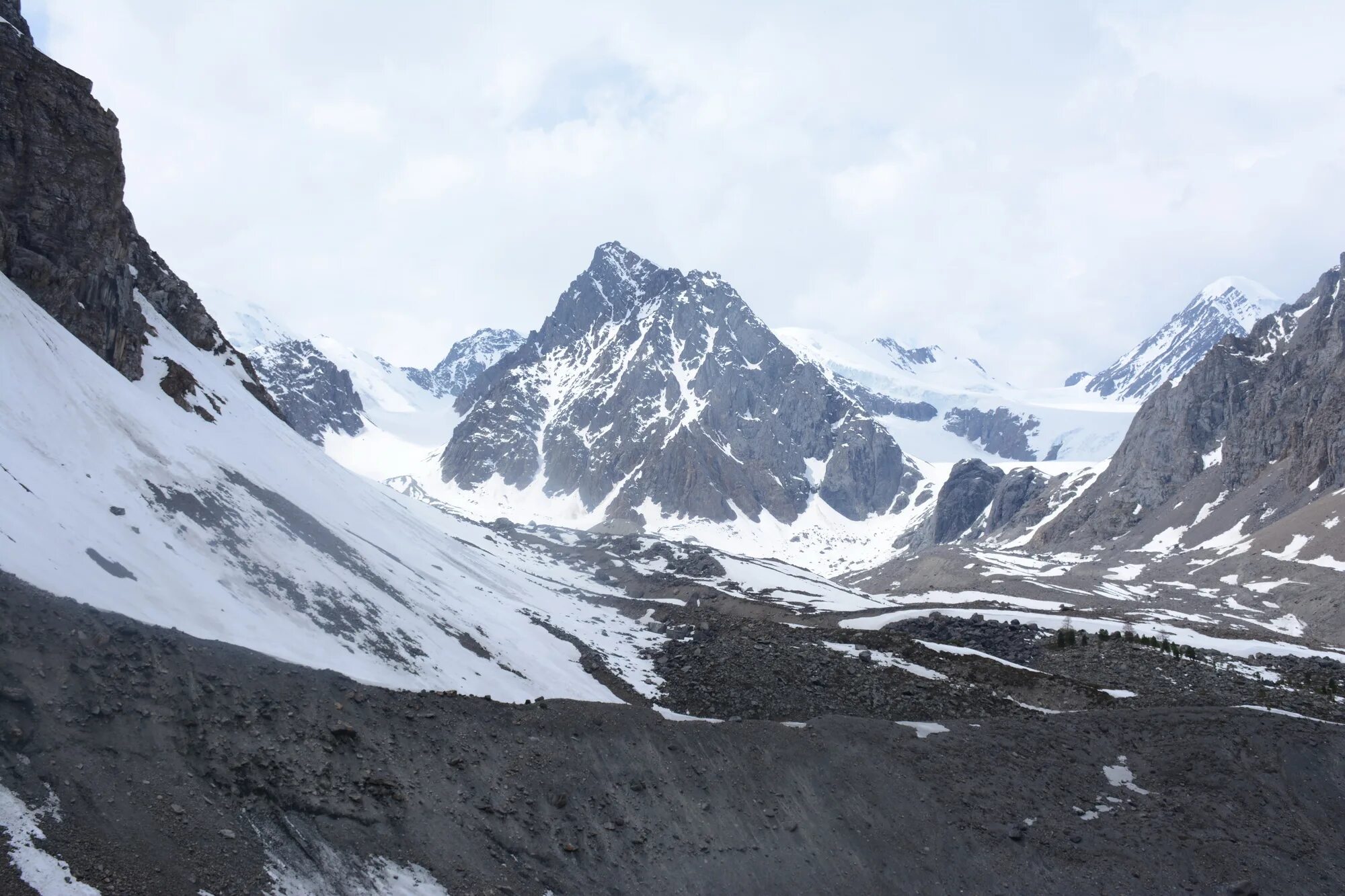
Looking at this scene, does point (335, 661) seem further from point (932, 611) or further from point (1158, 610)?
point (1158, 610)

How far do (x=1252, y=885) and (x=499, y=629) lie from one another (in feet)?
107

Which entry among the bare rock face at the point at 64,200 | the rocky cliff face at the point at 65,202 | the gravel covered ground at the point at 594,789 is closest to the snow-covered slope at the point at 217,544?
the gravel covered ground at the point at 594,789

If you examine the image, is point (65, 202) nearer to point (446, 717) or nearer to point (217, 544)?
point (217, 544)

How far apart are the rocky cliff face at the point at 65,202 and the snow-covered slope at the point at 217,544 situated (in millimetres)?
3890

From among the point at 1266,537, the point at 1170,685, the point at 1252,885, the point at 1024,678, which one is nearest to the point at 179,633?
the point at 1252,885

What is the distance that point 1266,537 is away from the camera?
405 ft

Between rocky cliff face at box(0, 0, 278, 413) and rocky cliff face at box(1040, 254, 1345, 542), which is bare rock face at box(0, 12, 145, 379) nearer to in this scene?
rocky cliff face at box(0, 0, 278, 413)

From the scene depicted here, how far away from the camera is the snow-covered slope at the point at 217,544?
1024 inches

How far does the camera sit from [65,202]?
5031 cm

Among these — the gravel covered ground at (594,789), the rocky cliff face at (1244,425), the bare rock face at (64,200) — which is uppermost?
the rocky cliff face at (1244,425)

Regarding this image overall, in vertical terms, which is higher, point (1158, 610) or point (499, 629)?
point (1158, 610)

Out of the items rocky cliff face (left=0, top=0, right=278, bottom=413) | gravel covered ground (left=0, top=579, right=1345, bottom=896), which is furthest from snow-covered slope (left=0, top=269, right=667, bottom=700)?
rocky cliff face (left=0, top=0, right=278, bottom=413)

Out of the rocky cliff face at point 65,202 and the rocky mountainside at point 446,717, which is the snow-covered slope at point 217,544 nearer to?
the rocky mountainside at point 446,717

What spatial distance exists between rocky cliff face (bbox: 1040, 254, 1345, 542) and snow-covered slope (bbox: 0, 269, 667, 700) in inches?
5392
